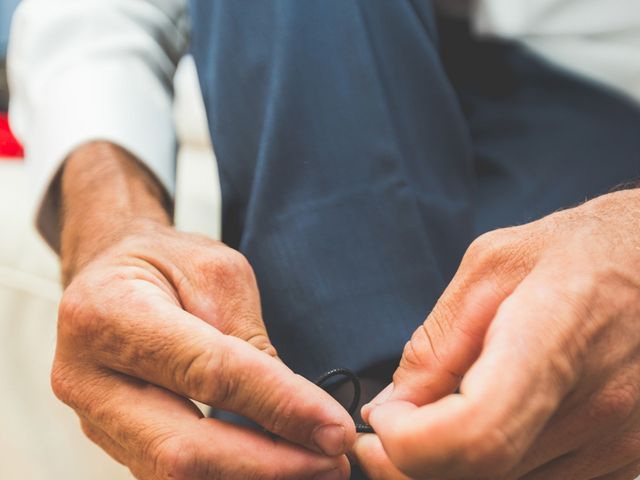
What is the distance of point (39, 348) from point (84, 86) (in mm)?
314

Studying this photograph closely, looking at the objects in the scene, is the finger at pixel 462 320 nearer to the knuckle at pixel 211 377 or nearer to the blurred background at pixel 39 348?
the knuckle at pixel 211 377

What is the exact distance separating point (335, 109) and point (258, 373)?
0.68ft

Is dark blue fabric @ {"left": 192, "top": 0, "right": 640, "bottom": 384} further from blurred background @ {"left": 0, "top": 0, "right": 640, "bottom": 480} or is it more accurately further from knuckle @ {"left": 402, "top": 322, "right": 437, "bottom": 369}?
blurred background @ {"left": 0, "top": 0, "right": 640, "bottom": 480}

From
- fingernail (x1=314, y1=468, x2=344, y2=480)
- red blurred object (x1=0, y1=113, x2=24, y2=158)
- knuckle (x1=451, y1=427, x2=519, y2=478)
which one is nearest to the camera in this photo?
knuckle (x1=451, y1=427, x2=519, y2=478)

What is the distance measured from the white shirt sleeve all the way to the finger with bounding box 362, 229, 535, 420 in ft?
1.26

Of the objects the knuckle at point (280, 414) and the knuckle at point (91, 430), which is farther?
the knuckle at point (91, 430)

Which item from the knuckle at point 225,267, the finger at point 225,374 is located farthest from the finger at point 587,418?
the knuckle at point 225,267

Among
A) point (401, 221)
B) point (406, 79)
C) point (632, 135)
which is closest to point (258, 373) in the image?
point (401, 221)

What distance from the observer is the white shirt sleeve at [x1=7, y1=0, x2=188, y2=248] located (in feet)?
2.20

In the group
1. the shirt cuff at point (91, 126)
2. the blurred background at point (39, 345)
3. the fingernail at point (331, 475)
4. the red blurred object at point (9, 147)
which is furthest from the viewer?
the red blurred object at point (9, 147)

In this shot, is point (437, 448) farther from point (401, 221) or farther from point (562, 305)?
point (401, 221)

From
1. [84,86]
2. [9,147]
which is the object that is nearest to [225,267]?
[84,86]

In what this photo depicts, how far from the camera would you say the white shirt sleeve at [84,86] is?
2.20ft

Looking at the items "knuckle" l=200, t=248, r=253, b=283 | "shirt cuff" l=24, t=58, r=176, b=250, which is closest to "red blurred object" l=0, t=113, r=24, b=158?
"shirt cuff" l=24, t=58, r=176, b=250
